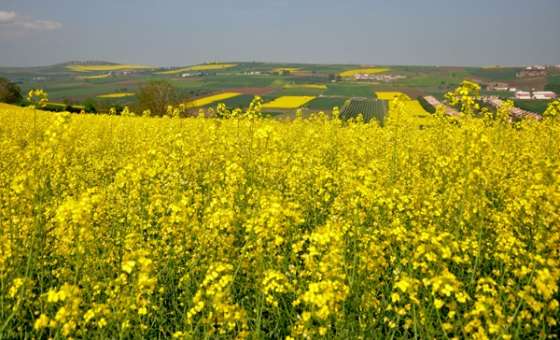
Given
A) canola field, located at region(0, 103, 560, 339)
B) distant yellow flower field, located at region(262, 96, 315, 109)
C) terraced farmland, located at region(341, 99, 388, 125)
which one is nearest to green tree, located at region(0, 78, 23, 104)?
distant yellow flower field, located at region(262, 96, 315, 109)

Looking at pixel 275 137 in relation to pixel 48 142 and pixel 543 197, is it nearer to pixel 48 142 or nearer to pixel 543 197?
pixel 48 142

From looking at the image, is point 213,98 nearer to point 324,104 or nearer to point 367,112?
point 324,104

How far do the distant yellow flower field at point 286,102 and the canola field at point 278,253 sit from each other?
3757 cm

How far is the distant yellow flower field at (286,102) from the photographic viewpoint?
45.9 meters

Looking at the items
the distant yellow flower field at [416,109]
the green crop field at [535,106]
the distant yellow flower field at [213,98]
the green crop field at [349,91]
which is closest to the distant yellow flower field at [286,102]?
the green crop field at [349,91]

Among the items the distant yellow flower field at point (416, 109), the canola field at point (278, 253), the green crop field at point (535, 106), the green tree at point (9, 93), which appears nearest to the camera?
the canola field at point (278, 253)

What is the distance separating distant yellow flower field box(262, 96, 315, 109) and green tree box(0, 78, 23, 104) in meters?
26.5

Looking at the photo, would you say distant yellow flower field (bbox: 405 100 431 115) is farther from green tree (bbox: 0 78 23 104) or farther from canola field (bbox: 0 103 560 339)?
Result: green tree (bbox: 0 78 23 104)

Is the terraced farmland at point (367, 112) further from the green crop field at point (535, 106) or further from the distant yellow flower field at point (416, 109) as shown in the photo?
the green crop field at point (535, 106)

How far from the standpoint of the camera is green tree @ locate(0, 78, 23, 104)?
42.5 metres

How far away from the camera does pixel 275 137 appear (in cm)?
521

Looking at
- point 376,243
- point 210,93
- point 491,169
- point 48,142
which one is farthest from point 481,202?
point 210,93

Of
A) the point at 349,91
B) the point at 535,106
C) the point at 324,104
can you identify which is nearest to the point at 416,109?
the point at 535,106

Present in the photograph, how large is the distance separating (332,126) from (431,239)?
920 cm
